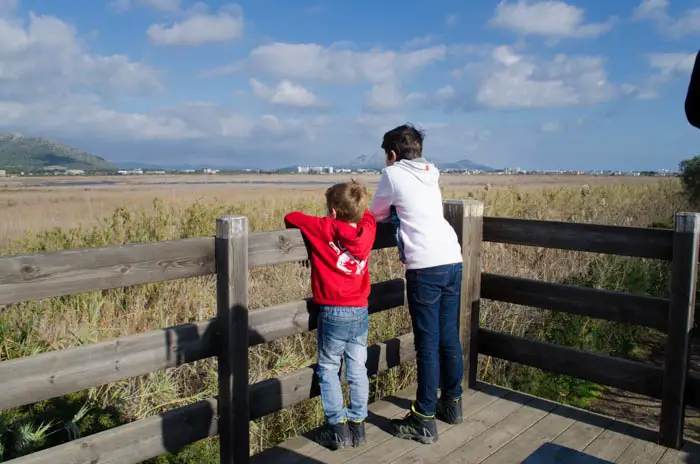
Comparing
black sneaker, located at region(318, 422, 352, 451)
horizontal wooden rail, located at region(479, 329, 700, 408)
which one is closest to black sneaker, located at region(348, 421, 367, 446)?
black sneaker, located at region(318, 422, 352, 451)

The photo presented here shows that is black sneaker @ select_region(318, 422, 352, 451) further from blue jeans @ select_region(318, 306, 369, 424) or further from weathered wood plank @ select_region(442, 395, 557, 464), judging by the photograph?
weathered wood plank @ select_region(442, 395, 557, 464)

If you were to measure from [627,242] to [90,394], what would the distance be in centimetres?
376

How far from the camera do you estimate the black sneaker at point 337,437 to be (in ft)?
11.9

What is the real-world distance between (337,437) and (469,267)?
1644 millimetres

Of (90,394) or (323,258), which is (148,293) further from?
(323,258)

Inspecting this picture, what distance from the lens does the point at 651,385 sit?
3.82 m

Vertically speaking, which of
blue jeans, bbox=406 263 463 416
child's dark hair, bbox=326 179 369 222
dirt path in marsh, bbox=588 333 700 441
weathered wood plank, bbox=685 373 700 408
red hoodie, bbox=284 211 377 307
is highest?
child's dark hair, bbox=326 179 369 222

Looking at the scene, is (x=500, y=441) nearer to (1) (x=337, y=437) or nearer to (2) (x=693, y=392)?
(1) (x=337, y=437)

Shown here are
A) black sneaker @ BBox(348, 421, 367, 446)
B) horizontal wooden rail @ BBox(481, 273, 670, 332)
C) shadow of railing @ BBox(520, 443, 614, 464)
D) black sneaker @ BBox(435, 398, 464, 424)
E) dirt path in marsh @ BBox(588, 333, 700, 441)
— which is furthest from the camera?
dirt path in marsh @ BBox(588, 333, 700, 441)

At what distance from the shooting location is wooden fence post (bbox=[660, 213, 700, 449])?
3.59 meters

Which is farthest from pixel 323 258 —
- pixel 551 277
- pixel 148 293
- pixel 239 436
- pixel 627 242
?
pixel 551 277

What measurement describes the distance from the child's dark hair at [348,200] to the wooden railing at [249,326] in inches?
12.0

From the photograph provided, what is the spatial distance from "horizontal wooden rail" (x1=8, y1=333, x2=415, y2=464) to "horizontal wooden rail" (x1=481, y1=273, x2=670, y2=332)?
1.65 meters

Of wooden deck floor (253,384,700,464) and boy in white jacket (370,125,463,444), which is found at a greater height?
boy in white jacket (370,125,463,444)
